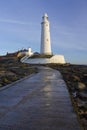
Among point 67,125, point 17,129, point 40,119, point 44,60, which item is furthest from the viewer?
point 44,60

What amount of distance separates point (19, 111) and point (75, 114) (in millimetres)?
1493

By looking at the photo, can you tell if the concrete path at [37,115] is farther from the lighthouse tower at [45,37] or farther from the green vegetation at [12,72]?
the lighthouse tower at [45,37]

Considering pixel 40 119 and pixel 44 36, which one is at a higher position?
pixel 44 36

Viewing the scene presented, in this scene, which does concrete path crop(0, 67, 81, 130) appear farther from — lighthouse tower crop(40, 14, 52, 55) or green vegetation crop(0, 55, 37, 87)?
Answer: lighthouse tower crop(40, 14, 52, 55)

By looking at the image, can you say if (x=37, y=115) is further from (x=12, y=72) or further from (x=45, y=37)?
(x=45, y=37)

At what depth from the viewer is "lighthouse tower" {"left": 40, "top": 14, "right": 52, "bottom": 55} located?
206 ft

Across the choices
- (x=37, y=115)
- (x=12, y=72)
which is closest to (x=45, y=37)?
(x=12, y=72)

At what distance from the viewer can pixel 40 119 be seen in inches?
259

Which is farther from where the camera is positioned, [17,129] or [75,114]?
[75,114]

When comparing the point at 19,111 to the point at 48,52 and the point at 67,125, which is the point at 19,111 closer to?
the point at 67,125

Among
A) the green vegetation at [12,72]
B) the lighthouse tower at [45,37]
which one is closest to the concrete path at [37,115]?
the green vegetation at [12,72]

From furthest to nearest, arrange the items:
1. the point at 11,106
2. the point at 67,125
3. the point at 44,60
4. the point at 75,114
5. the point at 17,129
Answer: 1. the point at 44,60
2. the point at 11,106
3. the point at 75,114
4. the point at 67,125
5. the point at 17,129

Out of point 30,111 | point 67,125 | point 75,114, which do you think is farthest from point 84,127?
point 30,111

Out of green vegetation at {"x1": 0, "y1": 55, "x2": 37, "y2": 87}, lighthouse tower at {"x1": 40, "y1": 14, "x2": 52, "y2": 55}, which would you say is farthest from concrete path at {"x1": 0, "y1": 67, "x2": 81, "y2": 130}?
lighthouse tower at {"x1": 40, "y1": 14, "x2": 52, "y2": 55}
